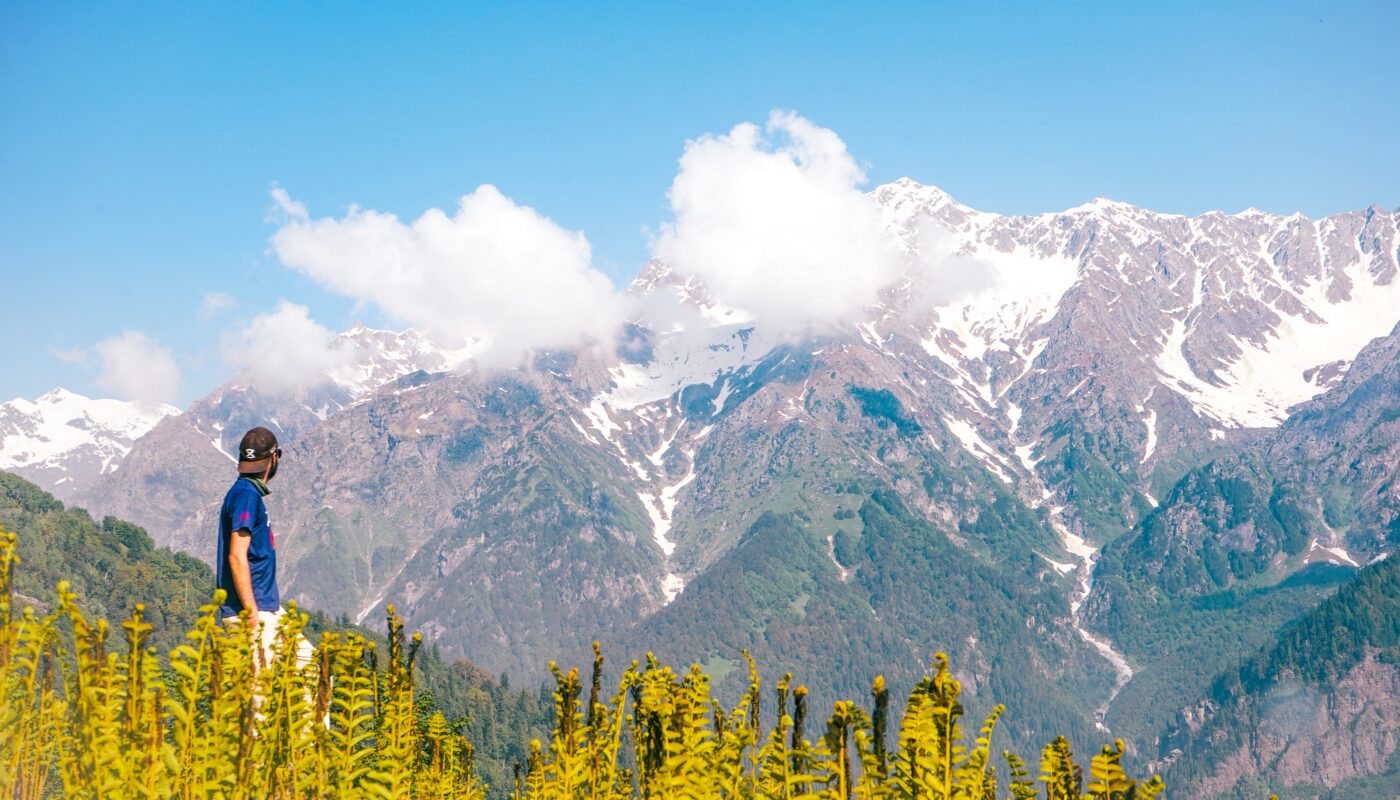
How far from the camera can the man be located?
1091cm

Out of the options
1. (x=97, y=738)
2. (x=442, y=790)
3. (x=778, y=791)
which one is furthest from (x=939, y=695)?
(x=442, y=790)

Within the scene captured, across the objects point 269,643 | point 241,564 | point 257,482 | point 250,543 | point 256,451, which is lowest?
point 269,643

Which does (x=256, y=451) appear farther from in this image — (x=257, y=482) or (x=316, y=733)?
(x=316, y=733)

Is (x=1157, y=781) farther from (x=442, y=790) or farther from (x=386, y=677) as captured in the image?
(x=442, y=790)

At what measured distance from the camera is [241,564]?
10.9 metres

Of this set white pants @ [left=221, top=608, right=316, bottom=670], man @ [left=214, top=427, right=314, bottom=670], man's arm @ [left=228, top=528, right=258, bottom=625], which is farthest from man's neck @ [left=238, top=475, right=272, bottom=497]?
white pants @ [left=221, top=608, right=316, bottom=670]

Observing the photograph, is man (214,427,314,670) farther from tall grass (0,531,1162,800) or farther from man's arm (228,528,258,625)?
tall grass (0,531,1162,800)

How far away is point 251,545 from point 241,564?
1.93 feet

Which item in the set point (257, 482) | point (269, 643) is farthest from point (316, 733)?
point (257, 482)

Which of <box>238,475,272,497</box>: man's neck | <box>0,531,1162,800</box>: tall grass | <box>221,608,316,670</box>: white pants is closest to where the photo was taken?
<box>0,531,1162,800</box>: tall grass

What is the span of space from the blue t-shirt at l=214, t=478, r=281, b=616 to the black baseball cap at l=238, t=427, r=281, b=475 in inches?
6.8

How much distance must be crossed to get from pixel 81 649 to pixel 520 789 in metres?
9.82

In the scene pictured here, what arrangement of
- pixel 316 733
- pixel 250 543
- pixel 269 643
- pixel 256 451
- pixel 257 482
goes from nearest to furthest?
pixel 316 733, pixel 269 643, pixel 250 543, pixel 257 482, pixel 256 451

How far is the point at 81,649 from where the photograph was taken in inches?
273
